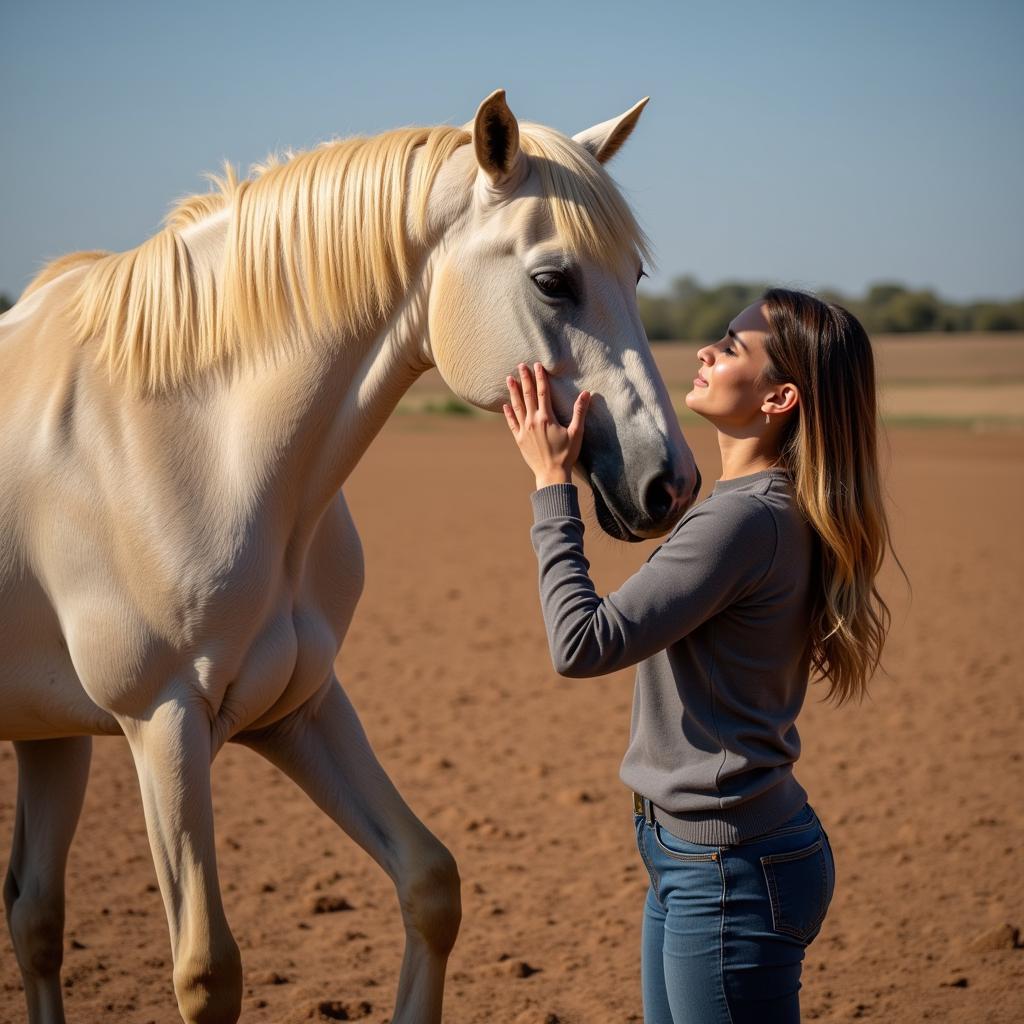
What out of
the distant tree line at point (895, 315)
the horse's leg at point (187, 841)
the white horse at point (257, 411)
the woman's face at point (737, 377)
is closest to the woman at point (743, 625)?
the woman's face at point (737, 377)

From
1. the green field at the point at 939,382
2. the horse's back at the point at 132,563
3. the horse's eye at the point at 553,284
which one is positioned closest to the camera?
the horse's eye at the point at 553,284

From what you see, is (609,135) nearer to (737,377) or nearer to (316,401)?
(737,377)

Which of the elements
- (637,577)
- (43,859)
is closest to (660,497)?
(637,577)

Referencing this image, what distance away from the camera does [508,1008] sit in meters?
3.56

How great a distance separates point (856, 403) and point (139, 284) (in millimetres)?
1595

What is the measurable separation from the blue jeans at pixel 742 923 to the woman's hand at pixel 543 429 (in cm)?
76

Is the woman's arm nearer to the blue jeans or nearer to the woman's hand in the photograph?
the woman's hand

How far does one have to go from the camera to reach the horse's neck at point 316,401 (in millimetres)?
2494

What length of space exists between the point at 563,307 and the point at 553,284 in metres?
0.05

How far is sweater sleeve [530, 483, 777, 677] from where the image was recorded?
205cm

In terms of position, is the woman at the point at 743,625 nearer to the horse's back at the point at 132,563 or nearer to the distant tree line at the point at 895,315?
the horse's back at the point at 132,563

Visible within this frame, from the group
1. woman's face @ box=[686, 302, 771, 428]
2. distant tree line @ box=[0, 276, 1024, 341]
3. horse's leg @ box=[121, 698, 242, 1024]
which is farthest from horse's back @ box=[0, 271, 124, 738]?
distant tree line @ box=[0, 276, 1024, 341]

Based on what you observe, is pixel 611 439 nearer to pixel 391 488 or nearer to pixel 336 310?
pixel 336 310

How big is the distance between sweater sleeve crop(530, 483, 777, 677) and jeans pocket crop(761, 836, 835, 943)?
0.49 metres
